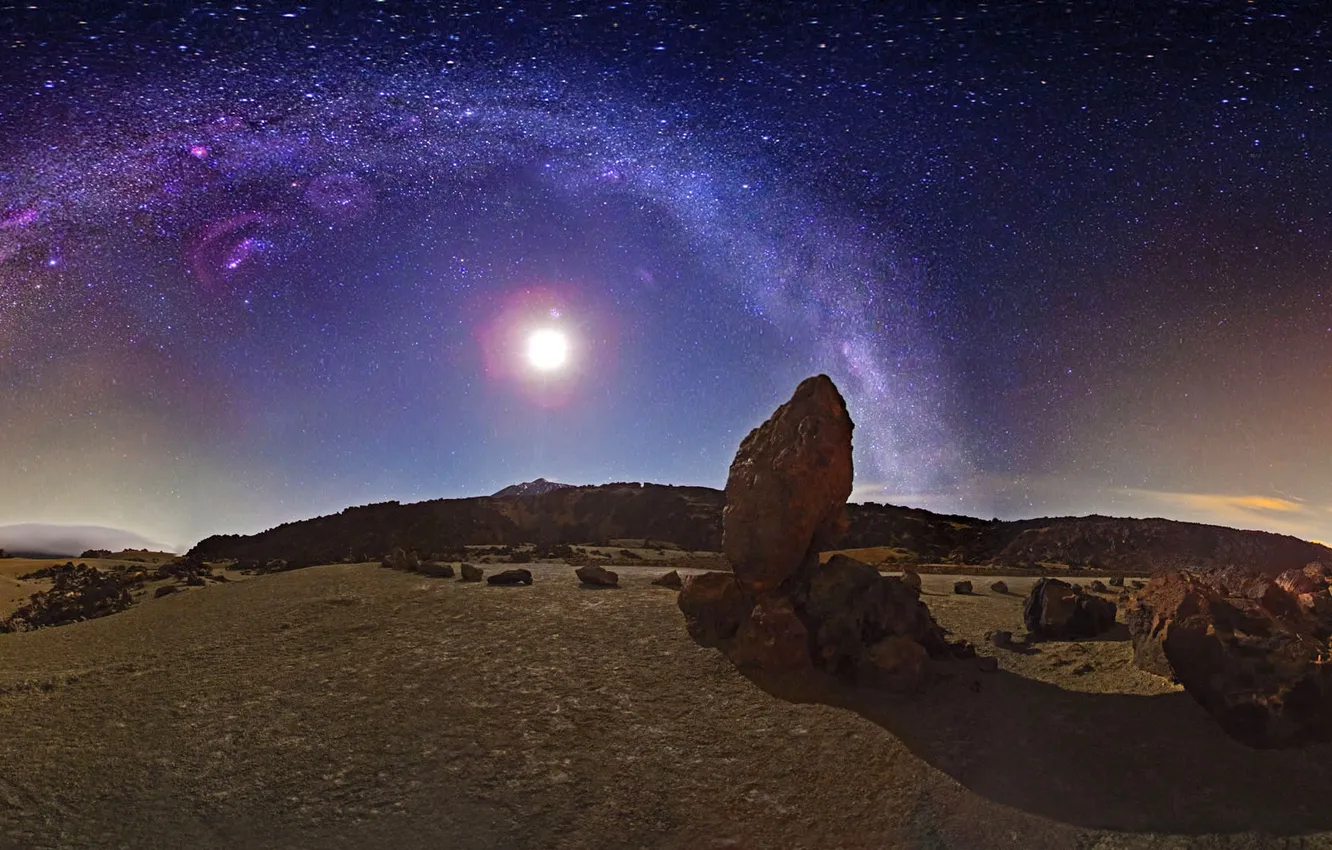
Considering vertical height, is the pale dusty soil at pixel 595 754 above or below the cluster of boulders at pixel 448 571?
below

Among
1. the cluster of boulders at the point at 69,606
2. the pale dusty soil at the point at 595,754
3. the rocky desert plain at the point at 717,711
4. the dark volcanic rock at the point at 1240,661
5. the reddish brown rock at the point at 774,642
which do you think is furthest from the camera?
the cluster of boulders at the point at 69,606

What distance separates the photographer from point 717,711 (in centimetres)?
1102

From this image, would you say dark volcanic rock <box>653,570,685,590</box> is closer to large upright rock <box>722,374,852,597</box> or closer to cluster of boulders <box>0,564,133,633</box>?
large upright rock <box>722,374,852,597</box>

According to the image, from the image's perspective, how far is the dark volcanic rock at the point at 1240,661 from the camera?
8.98m

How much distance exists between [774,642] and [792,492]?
2615mm

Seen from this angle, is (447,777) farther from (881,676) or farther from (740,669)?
(881,676)

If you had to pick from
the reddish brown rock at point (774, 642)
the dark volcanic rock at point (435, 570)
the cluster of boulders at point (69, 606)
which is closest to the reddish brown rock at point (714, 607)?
the reddish brown rock at point (774, 642)

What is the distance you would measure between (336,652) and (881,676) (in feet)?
32.2

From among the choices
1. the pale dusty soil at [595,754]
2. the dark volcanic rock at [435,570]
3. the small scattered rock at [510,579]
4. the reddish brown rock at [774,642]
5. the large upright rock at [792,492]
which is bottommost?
the pale dusty soil at [595,754]

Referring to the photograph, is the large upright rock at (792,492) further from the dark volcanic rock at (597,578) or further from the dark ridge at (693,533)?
the dark ridge at (693,533)

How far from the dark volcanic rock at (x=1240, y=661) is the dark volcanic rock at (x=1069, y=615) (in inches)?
88.7

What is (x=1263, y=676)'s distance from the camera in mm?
9328

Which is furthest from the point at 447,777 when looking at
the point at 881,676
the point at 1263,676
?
the point at 1263,676

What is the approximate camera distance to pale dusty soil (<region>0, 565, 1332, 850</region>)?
820 centimetres
